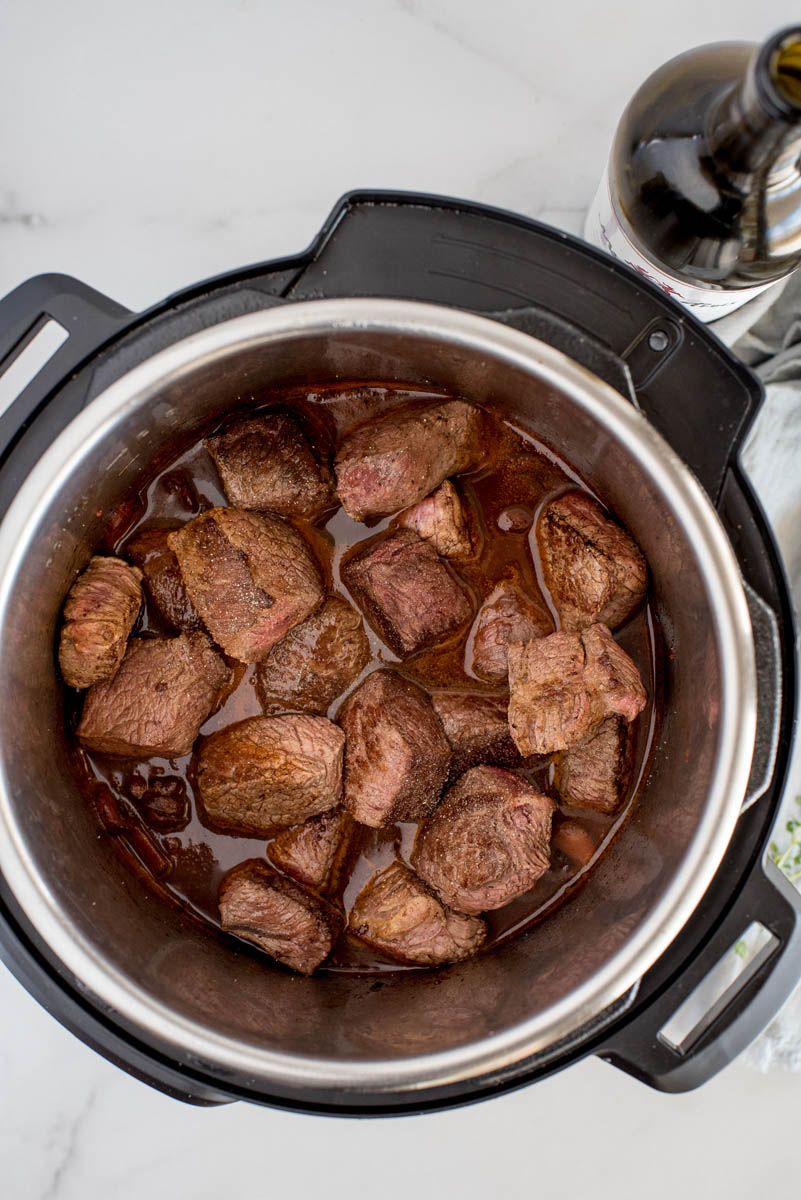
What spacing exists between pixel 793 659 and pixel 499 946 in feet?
2.85

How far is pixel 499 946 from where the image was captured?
1894 mm

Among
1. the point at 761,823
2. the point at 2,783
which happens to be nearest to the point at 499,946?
the point at 761,823

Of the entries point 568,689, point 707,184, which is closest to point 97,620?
point 568,689

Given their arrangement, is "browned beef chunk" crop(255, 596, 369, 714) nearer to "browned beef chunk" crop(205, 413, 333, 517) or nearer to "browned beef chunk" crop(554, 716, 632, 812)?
"browned beef chunk" crop(205, 413, 333, 517)

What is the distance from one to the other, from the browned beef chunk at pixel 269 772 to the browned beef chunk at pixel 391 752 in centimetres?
4

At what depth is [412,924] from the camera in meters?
1.82

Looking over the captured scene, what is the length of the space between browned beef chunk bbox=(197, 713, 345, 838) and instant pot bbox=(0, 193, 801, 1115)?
0.31 metres

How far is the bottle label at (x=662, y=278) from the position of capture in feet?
4.86

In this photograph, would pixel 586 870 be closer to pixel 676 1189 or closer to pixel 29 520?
pixel 676 1189

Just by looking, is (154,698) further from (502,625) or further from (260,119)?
(260,119)

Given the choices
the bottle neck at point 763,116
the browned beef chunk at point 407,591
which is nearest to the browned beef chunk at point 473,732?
the browned beef chunk at point 407,591

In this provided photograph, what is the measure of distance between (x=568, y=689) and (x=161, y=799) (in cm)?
86

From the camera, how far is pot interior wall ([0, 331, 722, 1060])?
155 cm

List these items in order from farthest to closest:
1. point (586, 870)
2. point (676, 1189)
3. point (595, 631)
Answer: point (676, 1189), point (586, 870), point (595, 631)
